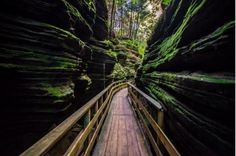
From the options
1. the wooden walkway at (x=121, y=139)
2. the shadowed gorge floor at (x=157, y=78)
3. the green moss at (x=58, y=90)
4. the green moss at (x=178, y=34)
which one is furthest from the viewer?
the green moss at (x=58, y=90)

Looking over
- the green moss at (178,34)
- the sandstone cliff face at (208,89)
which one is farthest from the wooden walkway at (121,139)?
the green moss at (178,34)

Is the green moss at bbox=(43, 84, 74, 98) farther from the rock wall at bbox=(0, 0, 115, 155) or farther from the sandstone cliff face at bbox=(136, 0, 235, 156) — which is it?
the sandstone cliff face at bbox=(136, 0, 235, 156)

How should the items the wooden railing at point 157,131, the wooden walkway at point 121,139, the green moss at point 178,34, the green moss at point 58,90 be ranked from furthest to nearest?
the green moss at point 58,90
the wooden walkway at point 121,139
the green moss at point 178,34
the wooden railing at point 157,131

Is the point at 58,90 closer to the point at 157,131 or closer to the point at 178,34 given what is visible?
the point at 157,131

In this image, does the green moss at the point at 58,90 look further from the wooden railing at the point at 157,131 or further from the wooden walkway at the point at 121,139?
the wooden railing at the point at 157,131

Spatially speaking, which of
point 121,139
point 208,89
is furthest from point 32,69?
point 208,89

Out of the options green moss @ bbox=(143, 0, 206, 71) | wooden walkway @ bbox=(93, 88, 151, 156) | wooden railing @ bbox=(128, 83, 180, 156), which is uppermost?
green moss @ bbox=(143, 0, 206, 71)

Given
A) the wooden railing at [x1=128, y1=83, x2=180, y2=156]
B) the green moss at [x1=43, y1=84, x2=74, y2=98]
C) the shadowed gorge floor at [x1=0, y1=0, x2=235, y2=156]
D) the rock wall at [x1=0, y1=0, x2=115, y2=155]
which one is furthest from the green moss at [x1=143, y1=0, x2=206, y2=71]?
the rock wall at [x1=0, y1=0, x2=115, y2=155]

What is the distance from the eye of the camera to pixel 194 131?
8.64 feet

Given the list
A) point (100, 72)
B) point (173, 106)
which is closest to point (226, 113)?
point (173, 106)

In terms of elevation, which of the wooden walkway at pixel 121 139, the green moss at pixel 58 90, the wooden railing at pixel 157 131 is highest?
the green moss at pixel 58 90

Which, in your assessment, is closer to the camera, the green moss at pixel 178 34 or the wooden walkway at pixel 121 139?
the green moss at pixel 178 34

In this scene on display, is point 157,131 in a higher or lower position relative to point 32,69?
lower

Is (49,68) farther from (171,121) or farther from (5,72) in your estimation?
(171,121)
